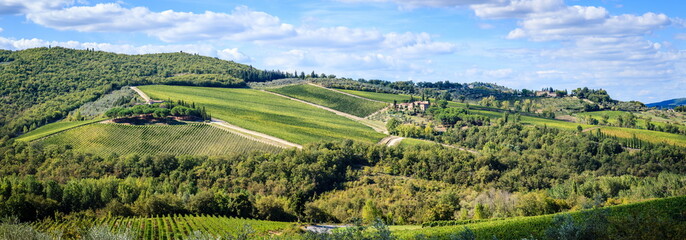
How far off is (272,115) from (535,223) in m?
96.5

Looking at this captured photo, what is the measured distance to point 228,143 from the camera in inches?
3875

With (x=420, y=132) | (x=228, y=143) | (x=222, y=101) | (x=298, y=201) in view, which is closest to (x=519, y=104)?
(x=420, y=132)

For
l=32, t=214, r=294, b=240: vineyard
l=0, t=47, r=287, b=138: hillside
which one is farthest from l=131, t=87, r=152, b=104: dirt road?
l=32, t=214, r=294, b=240: vineyard

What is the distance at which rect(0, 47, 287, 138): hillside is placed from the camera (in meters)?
120

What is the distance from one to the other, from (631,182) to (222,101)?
10361 centimetres

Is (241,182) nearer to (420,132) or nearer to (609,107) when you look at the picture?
(420,132)

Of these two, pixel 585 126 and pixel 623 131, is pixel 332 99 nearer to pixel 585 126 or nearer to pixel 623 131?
pixel 585 126

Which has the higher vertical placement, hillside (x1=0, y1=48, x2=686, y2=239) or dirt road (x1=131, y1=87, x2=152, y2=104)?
dirt road (x1=131, y1=87, x2=152, y2=104)

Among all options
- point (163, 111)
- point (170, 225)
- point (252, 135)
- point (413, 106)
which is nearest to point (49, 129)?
point (163, 111)

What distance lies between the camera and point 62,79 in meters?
153

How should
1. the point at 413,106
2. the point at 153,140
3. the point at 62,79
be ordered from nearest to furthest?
the point at 153,140, the point at 62,79, the point at 413,106

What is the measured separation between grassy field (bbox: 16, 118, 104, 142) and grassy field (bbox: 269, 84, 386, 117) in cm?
7386

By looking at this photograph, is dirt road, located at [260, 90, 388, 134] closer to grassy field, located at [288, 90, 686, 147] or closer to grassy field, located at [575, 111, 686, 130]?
grassy field, located at [288, 90, 686, 147]

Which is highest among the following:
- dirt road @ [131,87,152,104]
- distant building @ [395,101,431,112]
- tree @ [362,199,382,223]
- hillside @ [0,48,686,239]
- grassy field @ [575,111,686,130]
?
dirt road @ [131,87,152,104]
